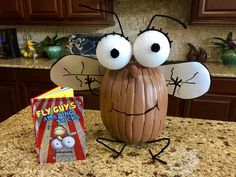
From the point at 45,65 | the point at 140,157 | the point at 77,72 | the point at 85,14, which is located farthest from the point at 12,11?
the point at 140,157

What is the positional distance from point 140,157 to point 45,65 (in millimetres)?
1770

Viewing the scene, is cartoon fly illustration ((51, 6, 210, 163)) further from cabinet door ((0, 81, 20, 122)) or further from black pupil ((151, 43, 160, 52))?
cabinet door ((0, 81, 20, 122))

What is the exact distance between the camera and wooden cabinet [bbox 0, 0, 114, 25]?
2141mm

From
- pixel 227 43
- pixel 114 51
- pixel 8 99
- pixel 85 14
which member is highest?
pixel 85 14

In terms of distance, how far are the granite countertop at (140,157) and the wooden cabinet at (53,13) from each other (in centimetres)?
150

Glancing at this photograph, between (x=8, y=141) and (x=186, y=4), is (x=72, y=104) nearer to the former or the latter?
(x=8, y=141)

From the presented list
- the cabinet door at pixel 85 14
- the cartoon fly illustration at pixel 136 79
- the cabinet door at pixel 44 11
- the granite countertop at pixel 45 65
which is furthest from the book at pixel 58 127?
the cabinet door at pixel 44 11

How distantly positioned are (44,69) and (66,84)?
1489 mm

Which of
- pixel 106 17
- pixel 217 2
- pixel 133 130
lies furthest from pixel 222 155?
pixel 106 17

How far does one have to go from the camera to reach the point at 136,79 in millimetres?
664

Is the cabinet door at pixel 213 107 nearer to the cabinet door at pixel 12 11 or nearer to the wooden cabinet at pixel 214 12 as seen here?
the wooden cabinet at pixel 214 12

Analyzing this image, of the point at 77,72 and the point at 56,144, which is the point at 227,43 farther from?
the point at 56,144

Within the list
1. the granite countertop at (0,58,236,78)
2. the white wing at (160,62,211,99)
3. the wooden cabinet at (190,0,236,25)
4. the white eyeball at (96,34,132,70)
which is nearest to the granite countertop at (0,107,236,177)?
the white wing at (160,62,211,99)

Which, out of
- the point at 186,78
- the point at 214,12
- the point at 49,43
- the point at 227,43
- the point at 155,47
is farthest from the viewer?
the point at 49,43
